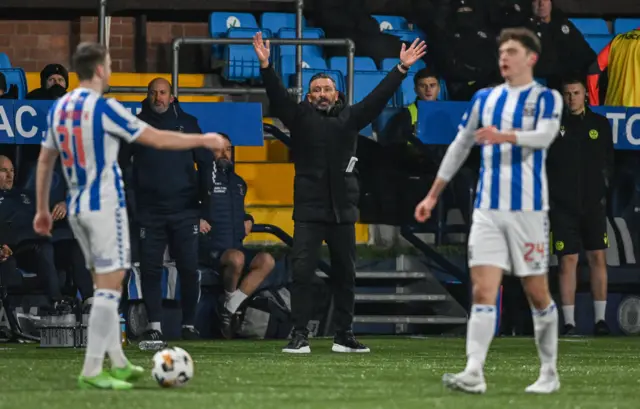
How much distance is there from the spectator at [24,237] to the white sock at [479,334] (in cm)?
634

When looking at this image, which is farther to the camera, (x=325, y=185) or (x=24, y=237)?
(x=24, y=237)

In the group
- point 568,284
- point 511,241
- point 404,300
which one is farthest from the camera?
point 404,300

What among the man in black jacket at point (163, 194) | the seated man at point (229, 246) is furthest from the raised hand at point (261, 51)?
the seated man at point (229, 246)

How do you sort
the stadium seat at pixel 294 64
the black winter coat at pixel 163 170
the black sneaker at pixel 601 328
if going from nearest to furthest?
the black winter coat at pixel 163 170 → the black sneaker at pixel 601 328 → the stadium seat at pixel 294 64

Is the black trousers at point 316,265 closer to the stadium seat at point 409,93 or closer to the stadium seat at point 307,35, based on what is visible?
the stadium seat at point 409,93

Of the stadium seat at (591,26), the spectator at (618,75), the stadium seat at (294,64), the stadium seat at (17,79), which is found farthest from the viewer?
the stadium seat at (591,26)

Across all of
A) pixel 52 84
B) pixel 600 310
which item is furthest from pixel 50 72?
pixel 600 310

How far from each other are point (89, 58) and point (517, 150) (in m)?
2.17

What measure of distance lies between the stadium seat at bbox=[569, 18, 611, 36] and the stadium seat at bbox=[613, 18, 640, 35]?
110 mm

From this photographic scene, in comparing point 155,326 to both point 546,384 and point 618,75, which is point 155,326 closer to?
point 546,384

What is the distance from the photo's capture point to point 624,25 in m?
17.2

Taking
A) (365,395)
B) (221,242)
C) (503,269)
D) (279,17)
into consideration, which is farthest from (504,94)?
(279,17)

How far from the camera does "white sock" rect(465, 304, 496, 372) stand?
22.7 ft

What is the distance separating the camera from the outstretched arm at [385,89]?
34.2 ft
